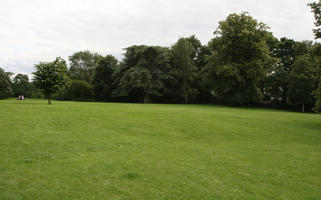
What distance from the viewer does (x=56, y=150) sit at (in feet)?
30.1

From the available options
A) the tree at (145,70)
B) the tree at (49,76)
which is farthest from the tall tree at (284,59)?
the tree at (49,76)

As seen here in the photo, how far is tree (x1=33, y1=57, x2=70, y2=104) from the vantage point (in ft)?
95.5

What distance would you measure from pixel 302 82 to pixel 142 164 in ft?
169

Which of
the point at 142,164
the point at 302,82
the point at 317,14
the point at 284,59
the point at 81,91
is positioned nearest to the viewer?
the point at 142,164

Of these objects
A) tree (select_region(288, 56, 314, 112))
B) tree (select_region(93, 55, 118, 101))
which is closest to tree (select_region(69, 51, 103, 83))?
tree (select_region(93, 55, 118, 101))

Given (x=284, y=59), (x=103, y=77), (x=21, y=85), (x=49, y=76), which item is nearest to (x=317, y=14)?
(x=49, y=76)

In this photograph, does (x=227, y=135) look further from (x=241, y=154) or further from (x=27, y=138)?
(x=27, y=138)

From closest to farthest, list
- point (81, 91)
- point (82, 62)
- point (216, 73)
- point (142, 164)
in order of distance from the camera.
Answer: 1. point (142, 164)
2. point (216, 73)
3. point (81, 91)
4. point (82, 62)

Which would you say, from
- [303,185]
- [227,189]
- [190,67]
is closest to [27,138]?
[227,189]

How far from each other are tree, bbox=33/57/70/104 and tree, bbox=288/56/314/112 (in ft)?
154

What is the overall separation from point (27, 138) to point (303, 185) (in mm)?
11299

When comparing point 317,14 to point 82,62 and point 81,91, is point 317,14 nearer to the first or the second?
point 81,91

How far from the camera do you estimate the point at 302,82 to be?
48.3m

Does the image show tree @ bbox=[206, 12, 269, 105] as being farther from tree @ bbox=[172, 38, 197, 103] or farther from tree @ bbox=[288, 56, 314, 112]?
tree @ bbox=[288, 56, 314, 112]
